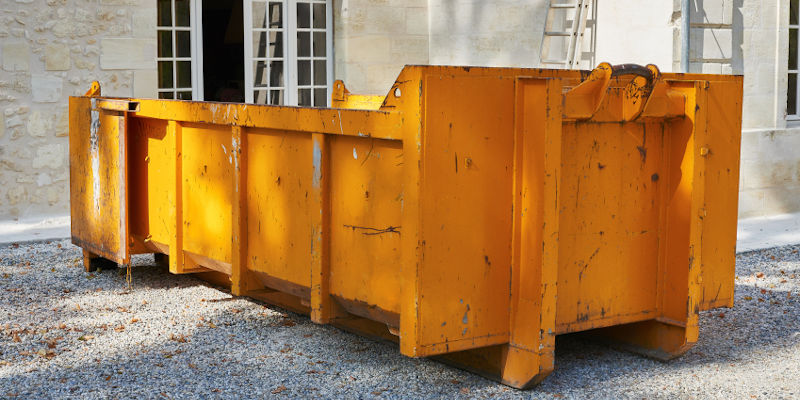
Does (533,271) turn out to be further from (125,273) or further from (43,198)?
(43,198)

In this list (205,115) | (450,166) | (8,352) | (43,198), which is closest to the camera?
(450,166)

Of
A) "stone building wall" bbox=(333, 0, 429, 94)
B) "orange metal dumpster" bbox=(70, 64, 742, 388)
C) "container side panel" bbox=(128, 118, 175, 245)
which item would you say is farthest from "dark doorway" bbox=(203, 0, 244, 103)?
"orange metal dumpster" bbox=(70, 64, 742, 388)

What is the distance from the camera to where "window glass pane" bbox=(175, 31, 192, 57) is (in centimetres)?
1079

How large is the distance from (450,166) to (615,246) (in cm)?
108

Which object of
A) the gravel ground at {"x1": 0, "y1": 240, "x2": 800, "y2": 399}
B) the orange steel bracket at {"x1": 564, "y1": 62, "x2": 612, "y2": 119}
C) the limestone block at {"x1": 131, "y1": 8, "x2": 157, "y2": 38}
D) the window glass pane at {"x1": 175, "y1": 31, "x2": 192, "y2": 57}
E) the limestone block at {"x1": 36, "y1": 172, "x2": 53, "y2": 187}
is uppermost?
the limestone block at {"x1": 131, "y1": 8, "x2": 157, "y2": 38}

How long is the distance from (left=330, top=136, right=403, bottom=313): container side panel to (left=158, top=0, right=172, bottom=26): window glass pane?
676 cm

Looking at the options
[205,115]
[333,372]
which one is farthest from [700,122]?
[205,115]

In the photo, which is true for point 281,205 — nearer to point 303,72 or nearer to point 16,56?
point 16,56

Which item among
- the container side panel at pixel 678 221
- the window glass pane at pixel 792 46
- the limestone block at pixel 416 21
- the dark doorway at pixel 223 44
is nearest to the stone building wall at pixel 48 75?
the limestone block at pixel 416 21

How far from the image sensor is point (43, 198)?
31.8 feet

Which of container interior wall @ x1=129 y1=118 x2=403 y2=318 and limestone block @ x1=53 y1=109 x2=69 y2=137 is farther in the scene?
limestone block @ x1=53 y1=109 x2=69 y2=137

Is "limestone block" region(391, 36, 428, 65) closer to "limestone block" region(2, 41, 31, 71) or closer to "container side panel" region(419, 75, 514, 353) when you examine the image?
"limestone block" region(2, 41, 31, 71)

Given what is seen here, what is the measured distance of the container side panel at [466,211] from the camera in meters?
3.90

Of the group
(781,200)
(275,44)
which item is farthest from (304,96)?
(781,200)
